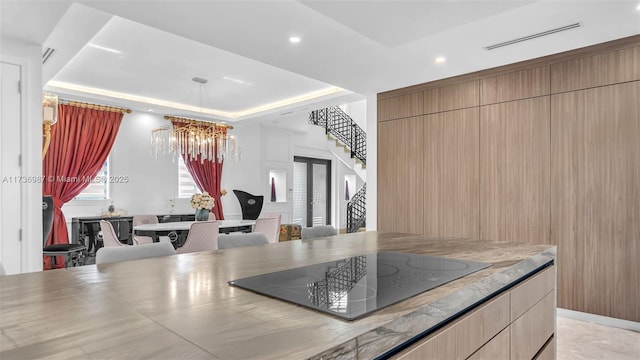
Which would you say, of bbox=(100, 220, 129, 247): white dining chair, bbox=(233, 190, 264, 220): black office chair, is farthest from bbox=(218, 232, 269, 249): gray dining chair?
bbox=(233, 190, 264, 220): black office chair

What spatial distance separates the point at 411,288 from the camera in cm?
114

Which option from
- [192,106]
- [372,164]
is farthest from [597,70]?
[192,106]

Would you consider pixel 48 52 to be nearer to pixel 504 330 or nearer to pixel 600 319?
pixel 504 330

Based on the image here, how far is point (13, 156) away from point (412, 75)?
3927 mm

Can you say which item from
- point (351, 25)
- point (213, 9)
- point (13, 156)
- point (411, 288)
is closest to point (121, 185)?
point (13, 156)

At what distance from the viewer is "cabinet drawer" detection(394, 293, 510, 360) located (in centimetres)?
100

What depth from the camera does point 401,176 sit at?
16.1ft

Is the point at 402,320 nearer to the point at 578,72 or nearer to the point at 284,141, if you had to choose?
the point at 578,72

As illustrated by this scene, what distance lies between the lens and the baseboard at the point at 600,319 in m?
3.22

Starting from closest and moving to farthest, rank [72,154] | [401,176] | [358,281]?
[358,281], [401,176], [72,154]

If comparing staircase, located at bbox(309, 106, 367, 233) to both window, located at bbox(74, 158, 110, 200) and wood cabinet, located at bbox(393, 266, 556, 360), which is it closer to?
window, located at bbox(74, 158, 110, 200)

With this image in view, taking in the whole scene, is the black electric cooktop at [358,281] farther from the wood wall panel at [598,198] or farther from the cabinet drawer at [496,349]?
the wood wall panel at [598,198]

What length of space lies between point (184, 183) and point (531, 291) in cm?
677

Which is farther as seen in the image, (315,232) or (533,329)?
(315,232)
